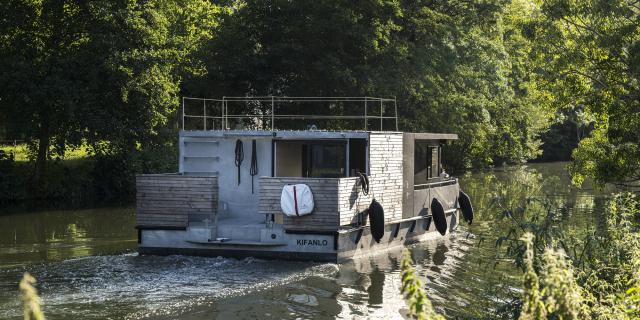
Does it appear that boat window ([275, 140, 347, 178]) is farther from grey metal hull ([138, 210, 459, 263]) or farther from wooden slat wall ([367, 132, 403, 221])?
grey metal hull ([138, 210, 459, 263])

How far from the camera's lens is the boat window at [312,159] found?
20.6m

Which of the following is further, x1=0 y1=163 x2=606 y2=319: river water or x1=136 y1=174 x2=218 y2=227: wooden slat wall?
x1=136 y1=174 x2=218 y2=227: wooden slat wall

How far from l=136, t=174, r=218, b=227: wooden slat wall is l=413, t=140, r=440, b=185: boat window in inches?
252

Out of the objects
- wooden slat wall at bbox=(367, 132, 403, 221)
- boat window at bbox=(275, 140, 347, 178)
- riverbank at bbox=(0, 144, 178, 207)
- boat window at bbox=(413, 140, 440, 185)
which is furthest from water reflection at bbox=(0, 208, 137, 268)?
boat window at bbox=(413, 140, 440, 185)

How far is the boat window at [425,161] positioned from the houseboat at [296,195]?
28 mm

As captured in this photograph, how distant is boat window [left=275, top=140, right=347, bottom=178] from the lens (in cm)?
2062

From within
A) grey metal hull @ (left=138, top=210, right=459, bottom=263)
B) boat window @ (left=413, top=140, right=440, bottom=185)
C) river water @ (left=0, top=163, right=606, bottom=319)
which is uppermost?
boat window @ (left=413, top=140, right=440, bottom=185)

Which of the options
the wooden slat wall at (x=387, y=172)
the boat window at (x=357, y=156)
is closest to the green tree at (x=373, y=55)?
the wooden slat wall at (x=387, y=172)

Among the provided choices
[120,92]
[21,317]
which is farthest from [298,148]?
[120,92]

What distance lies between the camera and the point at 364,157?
20344 mm

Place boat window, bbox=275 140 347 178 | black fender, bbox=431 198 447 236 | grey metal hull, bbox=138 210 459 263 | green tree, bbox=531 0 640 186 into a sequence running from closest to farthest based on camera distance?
green tree, bbox=531 0 640 186, grey metal hull, bbox=138 210 459 263, boat window, bbox=275 140 347 178, black fender, bbox=431 198 447 236

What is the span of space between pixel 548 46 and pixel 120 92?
17.4 meters

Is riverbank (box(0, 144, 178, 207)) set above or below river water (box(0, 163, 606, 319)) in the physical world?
above

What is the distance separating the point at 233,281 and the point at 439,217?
27.2 ft
